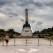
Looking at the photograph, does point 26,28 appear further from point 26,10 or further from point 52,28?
point 52,28

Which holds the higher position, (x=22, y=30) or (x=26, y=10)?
(x=26, y=10)

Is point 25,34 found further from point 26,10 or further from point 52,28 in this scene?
point 52,28

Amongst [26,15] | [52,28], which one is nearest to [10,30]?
[26,15]

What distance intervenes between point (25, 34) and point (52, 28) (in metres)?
21.1

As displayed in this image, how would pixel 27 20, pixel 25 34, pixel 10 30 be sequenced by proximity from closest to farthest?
pixel 25 34, pixel 27 20, pixel 10 30

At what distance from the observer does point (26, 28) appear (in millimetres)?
90188

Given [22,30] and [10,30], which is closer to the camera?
[22,30]

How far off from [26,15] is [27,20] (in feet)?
11.0

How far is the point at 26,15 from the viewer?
98.6 metres

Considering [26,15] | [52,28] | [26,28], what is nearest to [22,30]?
[26,28]

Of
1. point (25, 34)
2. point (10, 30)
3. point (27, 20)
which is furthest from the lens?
point (10, 30)

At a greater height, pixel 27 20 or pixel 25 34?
pixel 27 20

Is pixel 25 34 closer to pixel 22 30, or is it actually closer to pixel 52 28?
pixel 22 30

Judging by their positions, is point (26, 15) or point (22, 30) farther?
point (26, 15)
